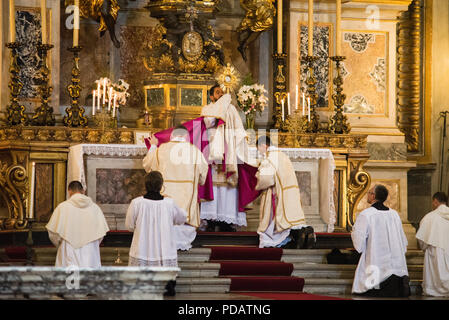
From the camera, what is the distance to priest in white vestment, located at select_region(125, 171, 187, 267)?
11.5 metres

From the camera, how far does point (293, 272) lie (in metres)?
12.8

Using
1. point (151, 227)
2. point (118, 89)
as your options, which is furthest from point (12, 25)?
point (151, 227)

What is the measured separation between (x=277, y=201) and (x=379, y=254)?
1.91 meters

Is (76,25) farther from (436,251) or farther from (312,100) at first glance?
(436,251)

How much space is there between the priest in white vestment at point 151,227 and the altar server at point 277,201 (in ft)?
7.40

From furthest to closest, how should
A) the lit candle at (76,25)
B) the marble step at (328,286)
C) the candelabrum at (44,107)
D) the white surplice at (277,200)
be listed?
the candelabrum at (44,107) < the lit candle at (76,25) < the white surplice at (277,200) < the marble step at (328,286)

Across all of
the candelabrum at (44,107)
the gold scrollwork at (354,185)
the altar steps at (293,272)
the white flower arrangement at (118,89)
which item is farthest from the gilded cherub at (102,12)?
the altar steps at (293,272)

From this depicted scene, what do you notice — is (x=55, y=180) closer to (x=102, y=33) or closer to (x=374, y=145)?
(x=102, y=33)

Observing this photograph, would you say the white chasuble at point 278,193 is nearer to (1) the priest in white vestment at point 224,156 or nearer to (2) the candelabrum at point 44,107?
(1) the priest in white vestment at point 224,156

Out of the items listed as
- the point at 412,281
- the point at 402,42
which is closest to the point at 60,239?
the point at 412,281

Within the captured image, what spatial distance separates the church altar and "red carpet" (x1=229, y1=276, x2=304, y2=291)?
2685 mm

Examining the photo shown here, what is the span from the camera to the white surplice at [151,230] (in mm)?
11461

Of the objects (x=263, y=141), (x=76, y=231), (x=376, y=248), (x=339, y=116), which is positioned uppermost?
(x=339, y=116)

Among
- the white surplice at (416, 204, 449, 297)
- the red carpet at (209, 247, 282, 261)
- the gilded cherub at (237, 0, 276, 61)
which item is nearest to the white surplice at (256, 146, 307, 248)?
the red carpet at (209, 247, 282, 261)
